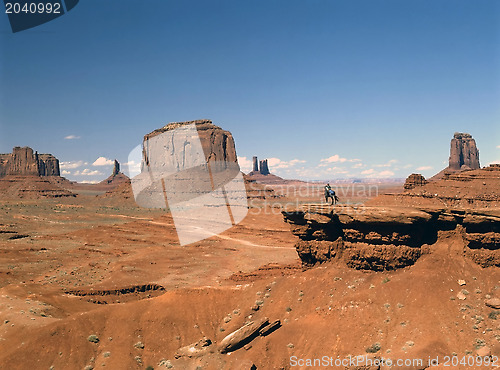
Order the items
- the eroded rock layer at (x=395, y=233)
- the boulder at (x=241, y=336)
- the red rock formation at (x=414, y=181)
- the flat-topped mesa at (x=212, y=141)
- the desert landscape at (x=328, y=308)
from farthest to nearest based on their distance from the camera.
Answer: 1. the flat-topped mesa at (x=212, y=141)
2. the red rock formation at (x=414, y=181)
3. the boulder at (x=241, y=336)
4. the eroded rock layer at (x=395, y=233)
5. the desert landscape at (x=328, y=308)

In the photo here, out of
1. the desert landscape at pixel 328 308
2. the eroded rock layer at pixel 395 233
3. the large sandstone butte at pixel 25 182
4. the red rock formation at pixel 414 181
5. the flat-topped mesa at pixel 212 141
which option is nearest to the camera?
the desert landscape at pixel 328 308

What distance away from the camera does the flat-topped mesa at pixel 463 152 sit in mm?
150000

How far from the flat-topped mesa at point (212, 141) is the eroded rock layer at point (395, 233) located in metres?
125

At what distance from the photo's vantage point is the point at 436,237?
707 inches

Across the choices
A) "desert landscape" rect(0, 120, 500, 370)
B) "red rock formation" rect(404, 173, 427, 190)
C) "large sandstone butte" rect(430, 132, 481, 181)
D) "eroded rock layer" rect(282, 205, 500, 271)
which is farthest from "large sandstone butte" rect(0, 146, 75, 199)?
"large sandstone butte" rect(430, 132, 481, 181)

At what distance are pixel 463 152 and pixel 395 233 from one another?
158362 millimetres

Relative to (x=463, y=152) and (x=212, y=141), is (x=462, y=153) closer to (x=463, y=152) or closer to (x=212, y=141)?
(x=463, y=152)

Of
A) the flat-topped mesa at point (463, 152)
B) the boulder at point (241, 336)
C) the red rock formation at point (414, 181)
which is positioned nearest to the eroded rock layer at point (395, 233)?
the boulder at point (241, 336)

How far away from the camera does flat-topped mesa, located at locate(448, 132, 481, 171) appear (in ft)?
A: 492

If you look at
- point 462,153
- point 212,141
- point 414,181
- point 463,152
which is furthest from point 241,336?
point 463,152

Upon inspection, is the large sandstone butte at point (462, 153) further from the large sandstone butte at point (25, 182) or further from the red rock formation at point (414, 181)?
the large sandstone butte at point (25, 182)

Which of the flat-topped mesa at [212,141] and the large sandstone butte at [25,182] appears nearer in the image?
the large sandstone butte at [25,182]

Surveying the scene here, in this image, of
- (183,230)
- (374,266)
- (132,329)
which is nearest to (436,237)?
(374,266)

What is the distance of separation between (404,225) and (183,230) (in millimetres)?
57521
